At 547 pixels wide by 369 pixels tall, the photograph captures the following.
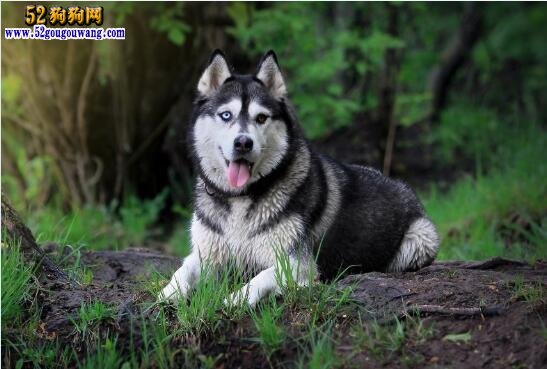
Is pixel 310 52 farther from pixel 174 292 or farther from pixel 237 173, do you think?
pixel 174 292

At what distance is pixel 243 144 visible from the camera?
4.63 m

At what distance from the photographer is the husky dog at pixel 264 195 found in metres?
4.76

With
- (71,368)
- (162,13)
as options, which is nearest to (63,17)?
(162,13)

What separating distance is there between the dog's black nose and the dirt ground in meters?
1.02

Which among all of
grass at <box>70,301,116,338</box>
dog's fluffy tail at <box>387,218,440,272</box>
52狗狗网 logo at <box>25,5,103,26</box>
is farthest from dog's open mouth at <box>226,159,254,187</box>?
52狗狗网 logo at <box>25,5,103,26</box>

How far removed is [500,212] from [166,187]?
4.22m

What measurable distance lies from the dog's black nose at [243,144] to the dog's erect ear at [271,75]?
0.58 metres

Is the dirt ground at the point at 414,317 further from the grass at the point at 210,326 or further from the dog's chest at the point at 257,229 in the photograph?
the dog's chest at the point at 257,229

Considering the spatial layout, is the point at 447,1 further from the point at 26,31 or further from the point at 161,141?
the point at 26,31

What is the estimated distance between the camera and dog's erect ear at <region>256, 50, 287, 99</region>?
16.5ft

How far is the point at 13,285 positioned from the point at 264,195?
165 cm

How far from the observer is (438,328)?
13.1 ft

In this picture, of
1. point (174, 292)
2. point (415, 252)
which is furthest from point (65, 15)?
point (415, 252)

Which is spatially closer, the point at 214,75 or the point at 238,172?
the point at 238,172
